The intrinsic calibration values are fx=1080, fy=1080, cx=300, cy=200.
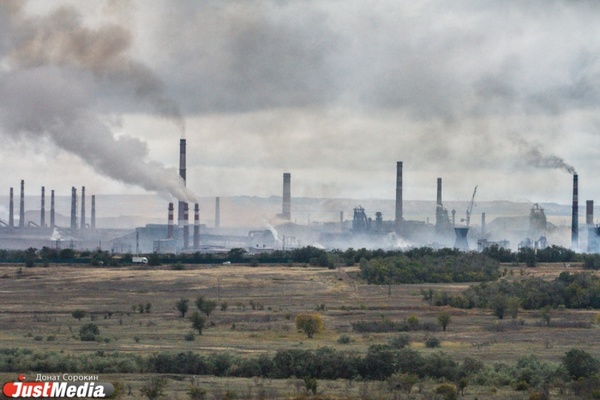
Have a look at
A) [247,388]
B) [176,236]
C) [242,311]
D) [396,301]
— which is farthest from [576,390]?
[176,236]

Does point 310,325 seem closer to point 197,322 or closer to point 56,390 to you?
point 197,322

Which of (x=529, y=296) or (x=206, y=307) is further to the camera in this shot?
(x=529, y=296)

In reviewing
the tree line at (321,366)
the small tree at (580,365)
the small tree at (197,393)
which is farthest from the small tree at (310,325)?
the small tree at (197,393)

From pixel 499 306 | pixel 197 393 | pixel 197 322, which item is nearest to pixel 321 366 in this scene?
pixel 197 393

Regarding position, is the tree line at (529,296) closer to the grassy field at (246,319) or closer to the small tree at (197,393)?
the grassy field at (246,319)

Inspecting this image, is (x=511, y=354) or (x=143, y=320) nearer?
(x=511, y=354)

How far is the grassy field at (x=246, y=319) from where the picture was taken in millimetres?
42656

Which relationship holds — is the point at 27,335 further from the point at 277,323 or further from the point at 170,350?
the point at 277,323

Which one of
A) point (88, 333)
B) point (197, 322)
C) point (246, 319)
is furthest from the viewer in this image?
point (246, 319)

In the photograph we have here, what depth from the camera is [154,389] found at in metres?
30.2

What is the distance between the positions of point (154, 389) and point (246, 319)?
96.5ft

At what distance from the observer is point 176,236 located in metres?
187

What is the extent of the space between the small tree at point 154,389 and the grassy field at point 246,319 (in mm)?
385

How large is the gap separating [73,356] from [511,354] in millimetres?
17463
